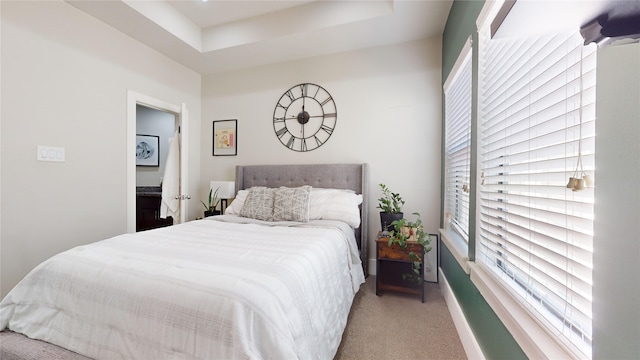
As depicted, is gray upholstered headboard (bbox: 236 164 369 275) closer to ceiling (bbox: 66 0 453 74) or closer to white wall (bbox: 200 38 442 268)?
white wall (bbox: 200 38 442 268)

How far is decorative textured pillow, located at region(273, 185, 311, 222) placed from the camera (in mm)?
2400

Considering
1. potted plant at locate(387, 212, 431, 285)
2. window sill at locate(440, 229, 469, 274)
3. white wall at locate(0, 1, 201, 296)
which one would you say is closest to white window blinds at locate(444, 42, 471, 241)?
window sill at locate(440, 229, 469, 274)

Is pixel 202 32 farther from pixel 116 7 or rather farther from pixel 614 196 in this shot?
pixel 614 196

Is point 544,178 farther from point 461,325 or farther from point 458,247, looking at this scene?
point 461,325

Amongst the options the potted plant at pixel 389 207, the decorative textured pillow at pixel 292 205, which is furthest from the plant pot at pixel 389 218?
the decorative textured pillow at pixel 292 205

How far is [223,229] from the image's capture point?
2023 millimetres

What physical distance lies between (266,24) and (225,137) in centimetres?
157

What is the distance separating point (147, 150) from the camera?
14.9ft

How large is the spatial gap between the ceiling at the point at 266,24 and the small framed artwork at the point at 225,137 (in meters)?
0.84

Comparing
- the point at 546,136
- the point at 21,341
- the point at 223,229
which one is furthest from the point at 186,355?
the point at 546,136

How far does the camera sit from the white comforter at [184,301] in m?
0.95

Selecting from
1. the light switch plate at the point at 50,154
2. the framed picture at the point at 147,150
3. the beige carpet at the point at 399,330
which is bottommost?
the beige carpet at the point at 399,330

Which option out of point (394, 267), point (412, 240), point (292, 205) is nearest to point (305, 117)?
point (292, 205)

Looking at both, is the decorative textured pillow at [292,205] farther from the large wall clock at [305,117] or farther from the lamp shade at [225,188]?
the lamp shade at [225,188]
